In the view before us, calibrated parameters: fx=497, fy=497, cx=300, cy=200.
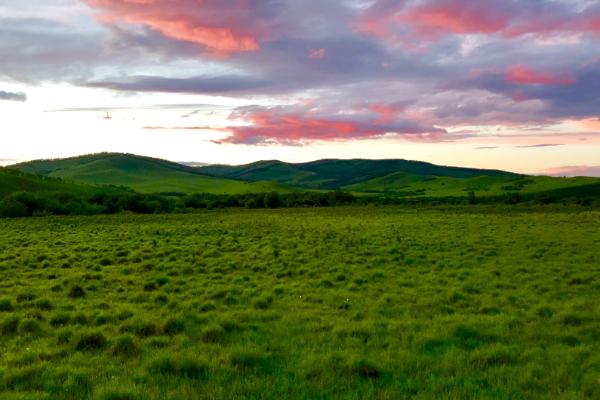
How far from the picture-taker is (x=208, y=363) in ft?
34.1

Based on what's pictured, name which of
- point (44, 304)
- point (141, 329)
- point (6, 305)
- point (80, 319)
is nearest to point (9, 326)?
point (80, 319)

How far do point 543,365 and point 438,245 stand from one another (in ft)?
84.2

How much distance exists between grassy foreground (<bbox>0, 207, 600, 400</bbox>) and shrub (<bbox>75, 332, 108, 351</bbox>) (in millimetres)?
36

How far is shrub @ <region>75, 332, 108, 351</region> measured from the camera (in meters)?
A: 11.8

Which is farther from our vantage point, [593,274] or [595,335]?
[593,274]

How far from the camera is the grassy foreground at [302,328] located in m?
9.30

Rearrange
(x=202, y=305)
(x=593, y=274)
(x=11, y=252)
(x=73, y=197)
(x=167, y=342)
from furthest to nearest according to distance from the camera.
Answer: (x=73, y=197) < (x=11, y=252) < (x=593, y=274) < (x=202, y=305) < (x=167, y=342)

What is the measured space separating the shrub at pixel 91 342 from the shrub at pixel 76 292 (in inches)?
270

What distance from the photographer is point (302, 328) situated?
44.6ft

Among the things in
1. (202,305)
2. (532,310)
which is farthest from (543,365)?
(202,305)

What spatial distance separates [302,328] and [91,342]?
5.35 meters

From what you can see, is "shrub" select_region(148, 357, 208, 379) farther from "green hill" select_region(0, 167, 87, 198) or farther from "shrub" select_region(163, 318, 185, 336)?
"green hill" select_region(0, 167, 87, 198)

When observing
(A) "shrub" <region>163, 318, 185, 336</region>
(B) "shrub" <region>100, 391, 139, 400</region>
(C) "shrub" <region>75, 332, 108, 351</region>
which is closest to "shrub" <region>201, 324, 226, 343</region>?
(A) "shrub" <region>163, 318, 185, 336</region>

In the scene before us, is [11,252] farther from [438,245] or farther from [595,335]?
[595,335]
